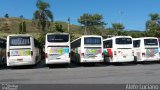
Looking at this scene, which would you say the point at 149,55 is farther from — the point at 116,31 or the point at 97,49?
the point at 116,31

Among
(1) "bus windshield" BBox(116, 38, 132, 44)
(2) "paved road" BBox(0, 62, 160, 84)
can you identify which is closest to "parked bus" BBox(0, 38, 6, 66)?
(2) "paved road" BBox(0, 62, 160, 84)

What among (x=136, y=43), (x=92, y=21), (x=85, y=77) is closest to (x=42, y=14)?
(x=92, y=21)

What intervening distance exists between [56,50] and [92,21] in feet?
204

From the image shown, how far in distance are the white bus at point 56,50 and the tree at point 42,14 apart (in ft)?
143

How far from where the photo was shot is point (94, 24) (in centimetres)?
9219

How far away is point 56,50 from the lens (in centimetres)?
2994

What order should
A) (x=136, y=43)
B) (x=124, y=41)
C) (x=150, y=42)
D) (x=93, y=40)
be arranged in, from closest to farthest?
(x=93, y=40) < (x=124, y=41) < (x=150, y=42) < (x=136, y=43)

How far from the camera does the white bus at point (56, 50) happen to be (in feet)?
98.2

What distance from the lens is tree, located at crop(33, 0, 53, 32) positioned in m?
73.2

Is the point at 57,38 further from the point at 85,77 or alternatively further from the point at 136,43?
the point at 85,77

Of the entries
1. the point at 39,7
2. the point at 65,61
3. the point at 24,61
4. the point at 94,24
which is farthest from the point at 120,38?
the point at 94,24

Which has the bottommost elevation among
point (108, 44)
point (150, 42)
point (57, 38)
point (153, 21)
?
point (108, 44)

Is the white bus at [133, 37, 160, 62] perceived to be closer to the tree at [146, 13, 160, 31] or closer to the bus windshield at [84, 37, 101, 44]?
the bus windshield at [84, 37, 101, 44]

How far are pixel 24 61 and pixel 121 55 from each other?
334 inches
